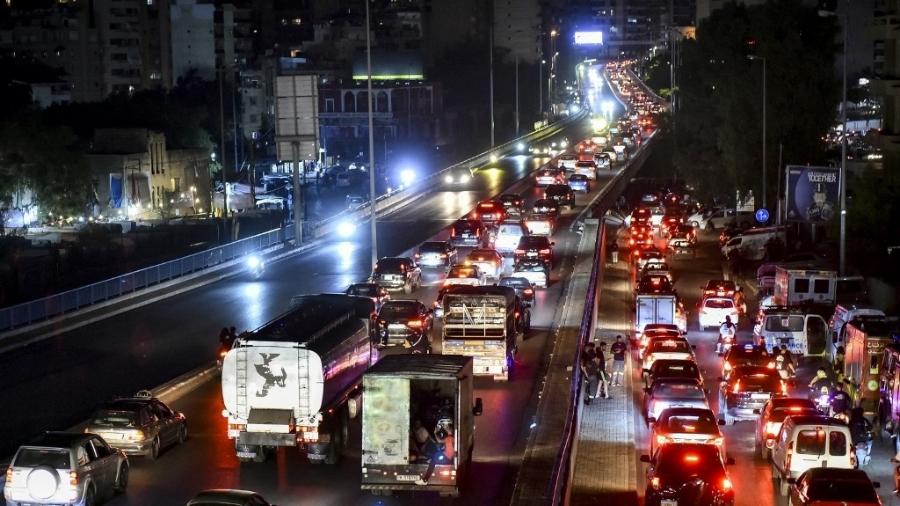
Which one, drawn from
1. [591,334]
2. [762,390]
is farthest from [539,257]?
[762,390]

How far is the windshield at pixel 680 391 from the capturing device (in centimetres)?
2863

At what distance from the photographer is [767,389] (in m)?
29.6

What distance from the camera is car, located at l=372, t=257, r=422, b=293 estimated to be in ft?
156

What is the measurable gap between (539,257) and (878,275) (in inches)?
465

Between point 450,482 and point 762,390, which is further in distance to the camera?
point 762,390

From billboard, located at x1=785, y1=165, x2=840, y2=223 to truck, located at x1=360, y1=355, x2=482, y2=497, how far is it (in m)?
30.3

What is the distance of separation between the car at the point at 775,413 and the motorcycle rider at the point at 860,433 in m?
0.75

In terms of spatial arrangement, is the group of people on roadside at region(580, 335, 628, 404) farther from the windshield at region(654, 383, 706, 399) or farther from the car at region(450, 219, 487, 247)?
the car at region(450, 219, 487, 247)

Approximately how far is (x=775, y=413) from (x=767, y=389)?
3.79 meters

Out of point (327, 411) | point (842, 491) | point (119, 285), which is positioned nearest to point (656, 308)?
point (119, 285)

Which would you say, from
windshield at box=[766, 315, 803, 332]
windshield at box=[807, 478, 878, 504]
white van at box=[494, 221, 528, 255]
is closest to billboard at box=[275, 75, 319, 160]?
white van at box=[494, 221, 528, 255]

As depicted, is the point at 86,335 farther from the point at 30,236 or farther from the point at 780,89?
the point at 30,236

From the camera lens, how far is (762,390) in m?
29.6

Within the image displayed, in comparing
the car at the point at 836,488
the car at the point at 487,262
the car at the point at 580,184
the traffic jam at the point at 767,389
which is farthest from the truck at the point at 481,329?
the car at the point at 580,184
